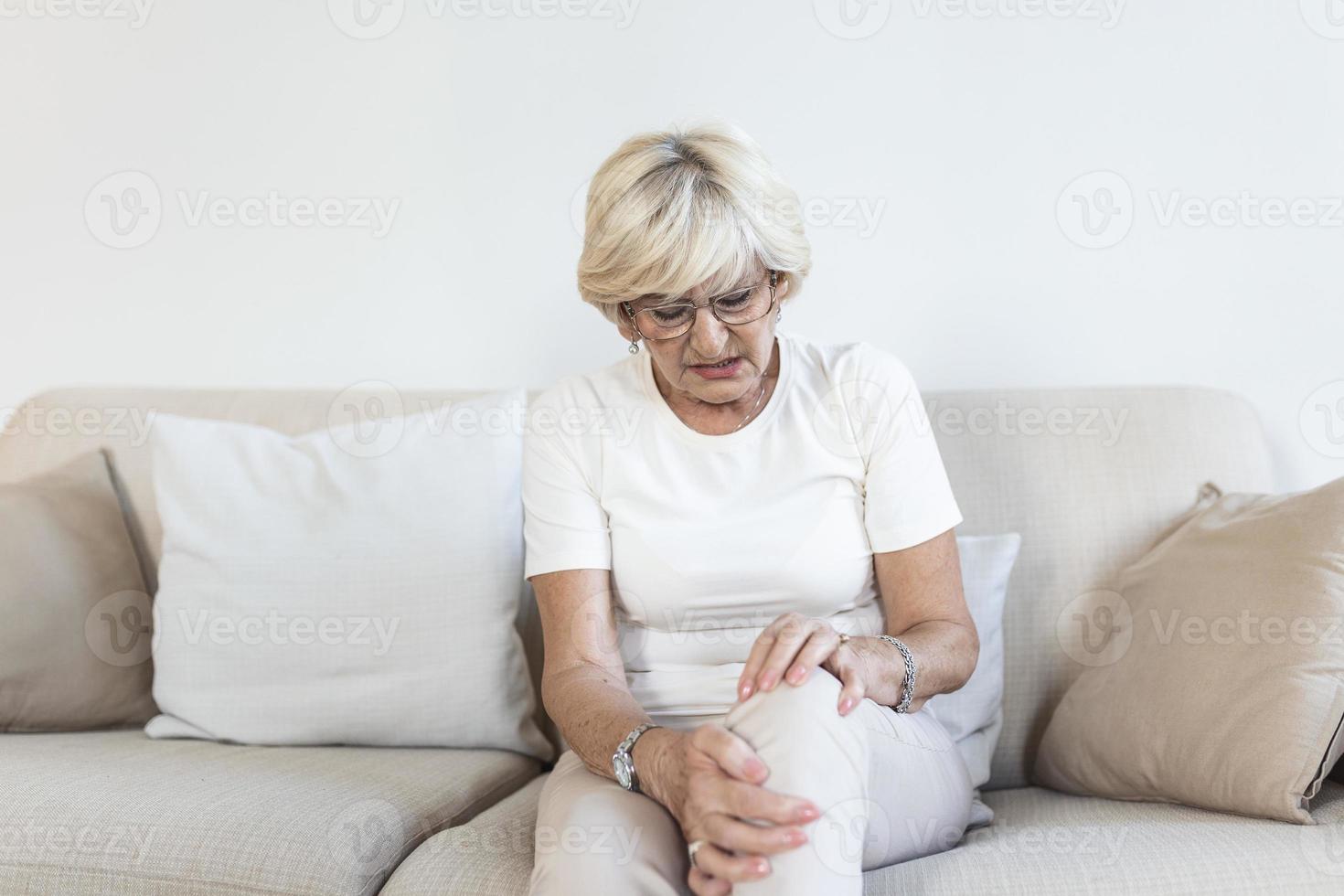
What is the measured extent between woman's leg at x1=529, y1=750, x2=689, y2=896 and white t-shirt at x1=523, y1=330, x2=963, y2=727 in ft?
0.84

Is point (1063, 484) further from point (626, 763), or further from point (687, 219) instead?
point (626, 763)

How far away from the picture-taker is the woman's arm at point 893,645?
1.22 m

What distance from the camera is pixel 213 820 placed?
140cm

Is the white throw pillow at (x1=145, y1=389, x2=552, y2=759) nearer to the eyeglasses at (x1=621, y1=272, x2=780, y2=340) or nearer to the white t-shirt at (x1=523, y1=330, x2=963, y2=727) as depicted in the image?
the white t-shirt at (x1=523, y1=330, x2=963, y2=727)

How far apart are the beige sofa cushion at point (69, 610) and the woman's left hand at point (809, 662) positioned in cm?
119

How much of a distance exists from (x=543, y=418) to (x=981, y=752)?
0.80 metres

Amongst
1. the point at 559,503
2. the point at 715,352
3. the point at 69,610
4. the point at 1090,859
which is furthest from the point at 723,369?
the point at 69,610

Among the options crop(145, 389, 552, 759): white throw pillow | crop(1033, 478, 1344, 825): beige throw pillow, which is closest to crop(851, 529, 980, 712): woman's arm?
crop(1033, 478, 1344, 825): beige throw pillow

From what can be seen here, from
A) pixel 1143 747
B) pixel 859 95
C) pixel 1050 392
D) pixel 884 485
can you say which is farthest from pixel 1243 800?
pixel 859 95

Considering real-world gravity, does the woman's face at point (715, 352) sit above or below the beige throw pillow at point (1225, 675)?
above

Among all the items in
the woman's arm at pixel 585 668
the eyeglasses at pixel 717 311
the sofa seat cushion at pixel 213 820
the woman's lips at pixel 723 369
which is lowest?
the sofa seat cushion at pixel 213 820

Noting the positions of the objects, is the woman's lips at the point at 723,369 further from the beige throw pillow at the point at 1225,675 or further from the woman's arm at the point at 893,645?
the beige throw pillow at the point at 1225,675

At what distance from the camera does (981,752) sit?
165cm

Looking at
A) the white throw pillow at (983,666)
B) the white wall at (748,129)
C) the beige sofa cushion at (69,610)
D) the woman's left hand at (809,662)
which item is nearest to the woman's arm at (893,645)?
the woman's left hand at (809,662)
